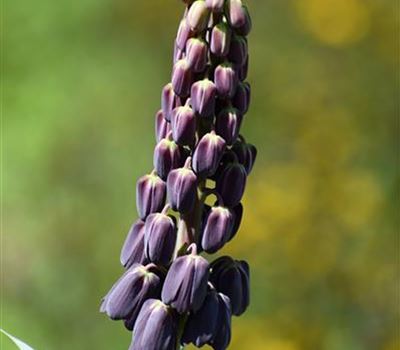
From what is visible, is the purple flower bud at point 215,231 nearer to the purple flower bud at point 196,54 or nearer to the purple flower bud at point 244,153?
the purple flower bud at point 244,153

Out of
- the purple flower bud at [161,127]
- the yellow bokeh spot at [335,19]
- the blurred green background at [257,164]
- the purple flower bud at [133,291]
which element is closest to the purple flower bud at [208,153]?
the purple flower bud at [161,127]

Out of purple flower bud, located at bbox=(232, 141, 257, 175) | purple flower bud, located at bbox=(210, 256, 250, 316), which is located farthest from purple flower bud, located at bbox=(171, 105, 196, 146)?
purple flower bud, located at bbox=(210, 256, 250, 316)

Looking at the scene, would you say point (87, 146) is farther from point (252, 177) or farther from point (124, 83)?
point (252, 177)

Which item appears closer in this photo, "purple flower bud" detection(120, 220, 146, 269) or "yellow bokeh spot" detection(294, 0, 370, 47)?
"purple flower bud" detection(120, 220, 146, 269)

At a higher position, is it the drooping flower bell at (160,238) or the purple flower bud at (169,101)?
the purple flower bud at (169,101)

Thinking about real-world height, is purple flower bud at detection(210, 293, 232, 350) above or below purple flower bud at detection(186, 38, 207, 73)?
below

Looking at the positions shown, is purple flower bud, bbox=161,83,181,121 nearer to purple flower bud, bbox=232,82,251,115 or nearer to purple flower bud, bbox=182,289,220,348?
purple flower bud, bbox=232,82,251,115

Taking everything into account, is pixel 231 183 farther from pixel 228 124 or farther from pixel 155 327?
pixel 155 327
